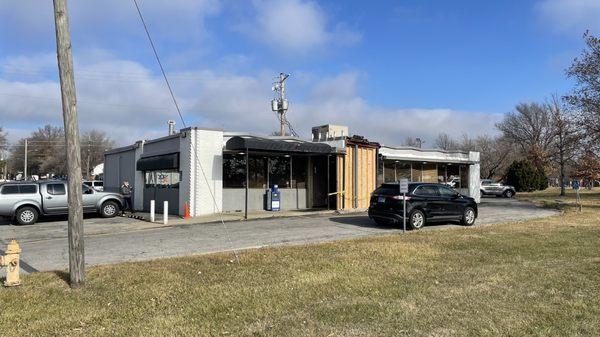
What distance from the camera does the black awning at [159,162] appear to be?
70.1 feet

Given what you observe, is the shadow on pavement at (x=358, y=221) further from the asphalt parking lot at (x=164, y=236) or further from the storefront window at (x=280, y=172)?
the storefront window at (x=280, y=172)

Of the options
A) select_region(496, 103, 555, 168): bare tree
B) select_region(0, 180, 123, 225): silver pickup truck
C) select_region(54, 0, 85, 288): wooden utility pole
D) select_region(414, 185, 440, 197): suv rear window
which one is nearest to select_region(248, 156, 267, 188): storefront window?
select_region(0, 180, 123, 225): silver pickup truck

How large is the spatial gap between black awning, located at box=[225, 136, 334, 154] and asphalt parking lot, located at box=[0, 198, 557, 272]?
122 inches

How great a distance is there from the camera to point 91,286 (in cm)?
721

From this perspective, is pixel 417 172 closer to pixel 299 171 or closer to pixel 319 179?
pixel 319 179

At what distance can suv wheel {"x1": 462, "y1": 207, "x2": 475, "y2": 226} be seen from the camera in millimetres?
16891

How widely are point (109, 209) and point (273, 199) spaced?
276 inches

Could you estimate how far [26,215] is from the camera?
18.8m

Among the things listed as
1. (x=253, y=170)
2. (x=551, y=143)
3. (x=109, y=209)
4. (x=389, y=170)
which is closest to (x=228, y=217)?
(x=253, y=170)

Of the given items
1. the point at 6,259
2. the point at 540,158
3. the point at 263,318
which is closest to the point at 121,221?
the point at 6,259

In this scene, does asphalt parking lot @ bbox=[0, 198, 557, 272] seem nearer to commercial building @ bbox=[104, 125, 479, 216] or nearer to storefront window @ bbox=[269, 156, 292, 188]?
commercial building @ bbox=[104, 125, 479, 216]

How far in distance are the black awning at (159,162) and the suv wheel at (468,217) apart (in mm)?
11906

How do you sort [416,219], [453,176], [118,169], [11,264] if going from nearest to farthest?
[11,264]
[416,219]
[118,169]
[453,176]

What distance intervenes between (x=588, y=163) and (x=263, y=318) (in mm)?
27046
